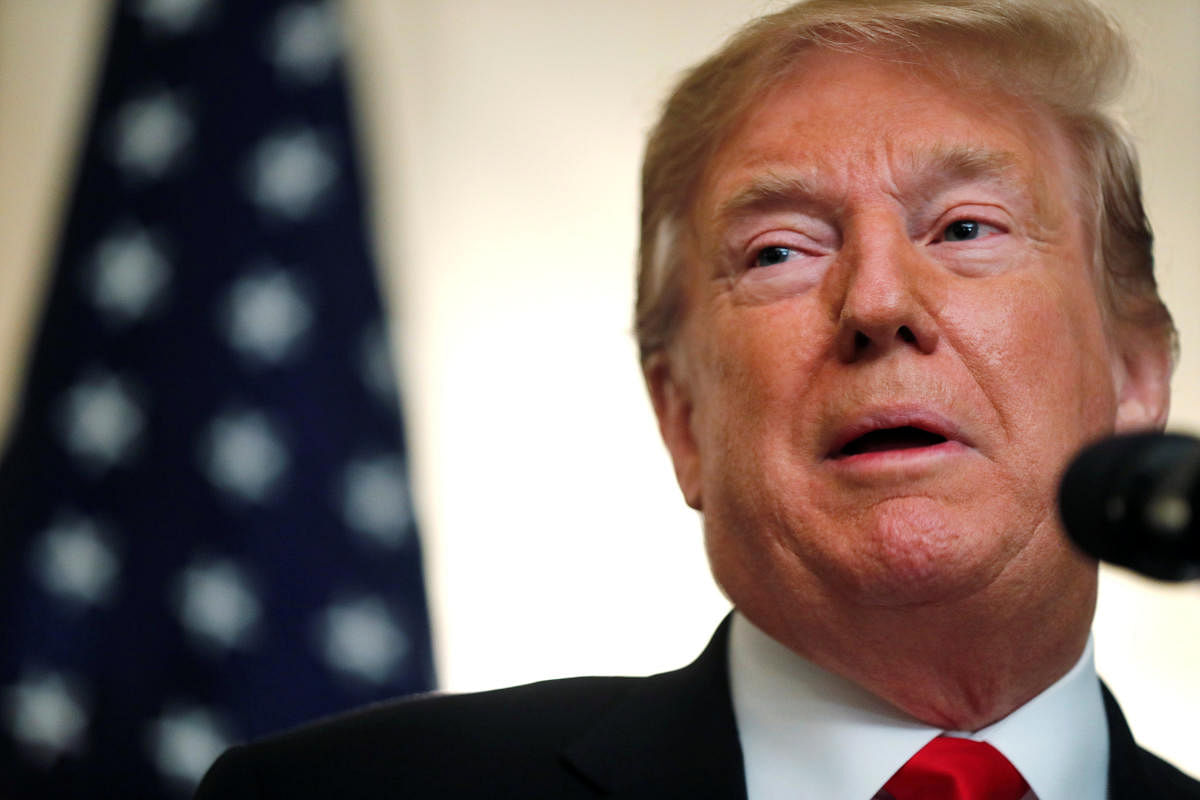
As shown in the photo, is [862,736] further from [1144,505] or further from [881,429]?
[1144,505]

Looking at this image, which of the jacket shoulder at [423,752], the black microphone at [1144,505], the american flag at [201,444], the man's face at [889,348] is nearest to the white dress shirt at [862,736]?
the man's face at [889,348]

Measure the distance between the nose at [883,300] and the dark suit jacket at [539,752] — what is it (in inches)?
19.9

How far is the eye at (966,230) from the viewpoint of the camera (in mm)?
1706

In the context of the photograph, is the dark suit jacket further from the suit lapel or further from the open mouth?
the open mouth

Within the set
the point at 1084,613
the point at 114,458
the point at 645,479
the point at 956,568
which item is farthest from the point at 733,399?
the point at 114,458

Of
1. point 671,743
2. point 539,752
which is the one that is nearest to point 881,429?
point 671,743

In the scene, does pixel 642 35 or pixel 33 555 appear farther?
pixel 642 35

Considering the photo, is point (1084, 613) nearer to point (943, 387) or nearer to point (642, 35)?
point (943, 387)

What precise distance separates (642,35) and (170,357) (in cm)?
133

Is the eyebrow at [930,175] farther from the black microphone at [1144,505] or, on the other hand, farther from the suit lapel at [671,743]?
the black microphone at [1144,505]

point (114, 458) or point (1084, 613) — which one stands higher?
point (114, 458)

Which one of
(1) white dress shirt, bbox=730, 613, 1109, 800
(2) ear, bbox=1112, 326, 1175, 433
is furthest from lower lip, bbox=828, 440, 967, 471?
(2) ear, bbox=1112, 326, 1175, 433

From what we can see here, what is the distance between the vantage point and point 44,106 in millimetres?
3123

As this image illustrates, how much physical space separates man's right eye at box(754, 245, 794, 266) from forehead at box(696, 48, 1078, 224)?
0.09 metres
